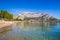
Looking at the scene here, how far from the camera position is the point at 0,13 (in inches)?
3009

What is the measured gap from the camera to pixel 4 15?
76875 millimetres

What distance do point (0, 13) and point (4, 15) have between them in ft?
8.44
